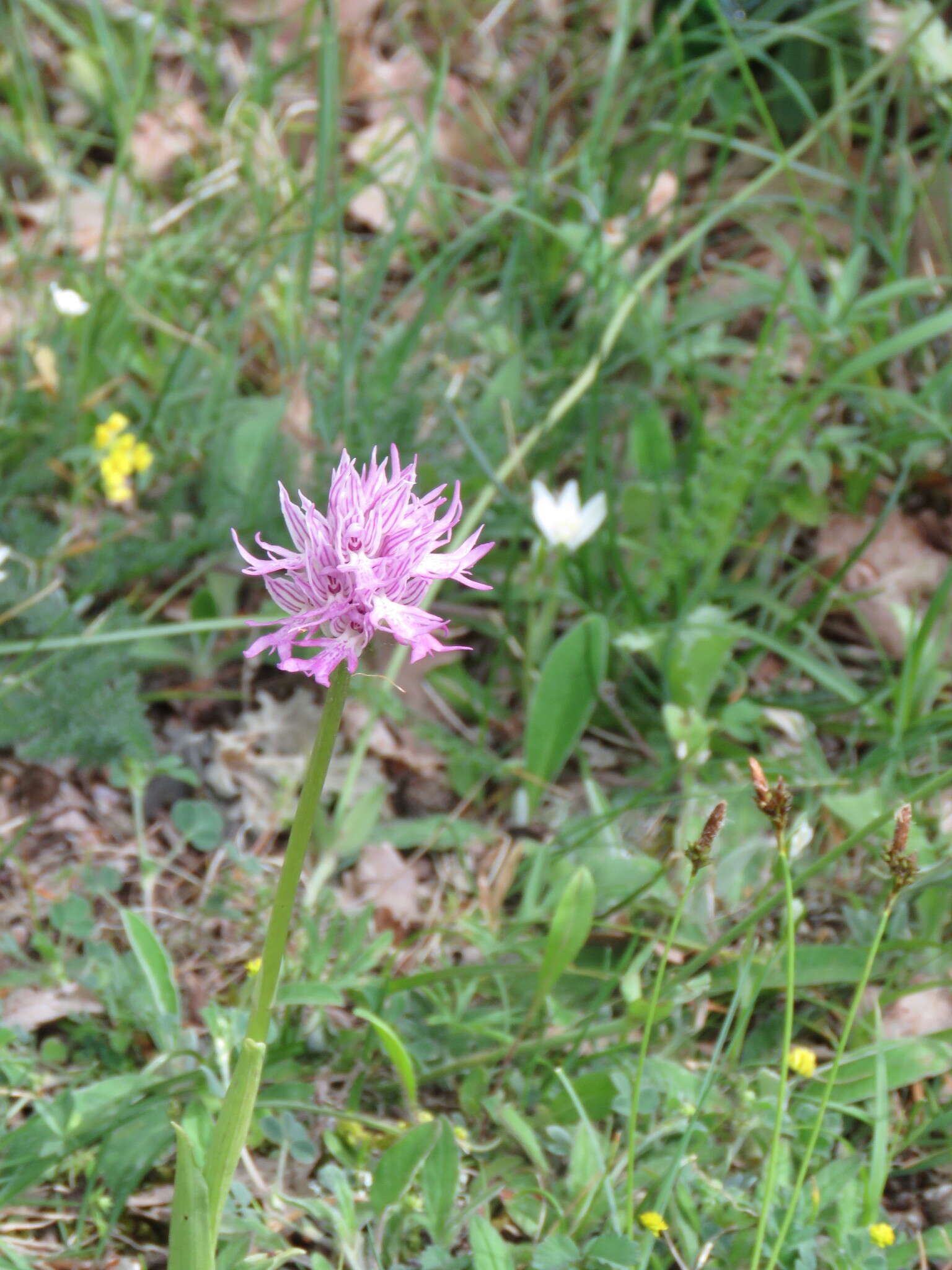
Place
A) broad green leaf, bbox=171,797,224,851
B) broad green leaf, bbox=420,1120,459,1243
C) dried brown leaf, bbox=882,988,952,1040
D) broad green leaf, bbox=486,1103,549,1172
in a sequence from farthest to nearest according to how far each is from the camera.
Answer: broad green leaf, bbox=171,797,224,851, dried brown leaf, bbox=882,988,952,1040, broad green leaf, bbox=486,1103,549,1172, broad green leaf, bbox=420,1120,459,1243

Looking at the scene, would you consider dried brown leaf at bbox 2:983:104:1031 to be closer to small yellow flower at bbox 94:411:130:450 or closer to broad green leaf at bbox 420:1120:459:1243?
broad green leaf at bbox 420:1120:459:1243

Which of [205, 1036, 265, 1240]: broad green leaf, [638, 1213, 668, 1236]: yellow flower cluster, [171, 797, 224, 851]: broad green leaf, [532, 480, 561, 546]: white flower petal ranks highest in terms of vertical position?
[532, 480, 561, 546]: white flower petal

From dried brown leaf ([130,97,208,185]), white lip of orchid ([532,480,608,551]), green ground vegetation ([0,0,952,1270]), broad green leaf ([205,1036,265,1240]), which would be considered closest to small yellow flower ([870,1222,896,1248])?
green ground vegetation ([0,0,952,1270])

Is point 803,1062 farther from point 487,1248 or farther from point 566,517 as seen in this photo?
point 566,517

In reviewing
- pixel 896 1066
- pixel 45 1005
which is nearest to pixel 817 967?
pixel 896 1066

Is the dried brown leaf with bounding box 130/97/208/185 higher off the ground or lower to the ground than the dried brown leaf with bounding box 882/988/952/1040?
higher

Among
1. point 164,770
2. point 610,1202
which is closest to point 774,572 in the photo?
point 164,770
